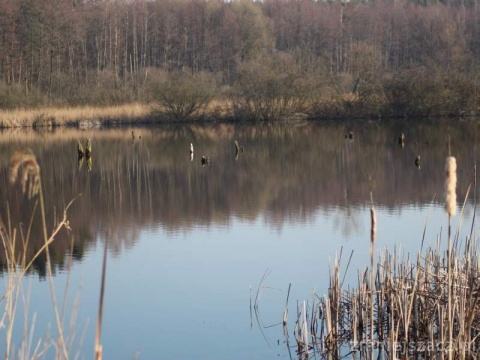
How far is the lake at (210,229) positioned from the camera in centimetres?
664

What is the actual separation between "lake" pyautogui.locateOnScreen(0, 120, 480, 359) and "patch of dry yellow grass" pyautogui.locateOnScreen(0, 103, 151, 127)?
849 cm

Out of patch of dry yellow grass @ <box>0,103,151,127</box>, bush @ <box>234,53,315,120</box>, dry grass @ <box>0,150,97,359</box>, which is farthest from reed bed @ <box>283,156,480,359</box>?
patch of dry yellow grass @ <box>0,103,151,127</box>

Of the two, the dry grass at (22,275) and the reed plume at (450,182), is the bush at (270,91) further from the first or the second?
the reed plume at (450,182)

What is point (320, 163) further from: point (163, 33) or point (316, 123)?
point (163, 33)

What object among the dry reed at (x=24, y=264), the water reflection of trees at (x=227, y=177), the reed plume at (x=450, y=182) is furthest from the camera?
the water reflection of trees at (x=227, y=177)

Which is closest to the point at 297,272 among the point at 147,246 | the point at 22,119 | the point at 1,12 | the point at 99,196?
the point at 147,246

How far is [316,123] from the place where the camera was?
1254 inches

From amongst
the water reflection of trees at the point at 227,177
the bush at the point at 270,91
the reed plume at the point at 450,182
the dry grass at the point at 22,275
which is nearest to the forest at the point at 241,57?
the bush at the point at 270,91

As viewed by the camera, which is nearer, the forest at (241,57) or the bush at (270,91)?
the bush at (270,91)

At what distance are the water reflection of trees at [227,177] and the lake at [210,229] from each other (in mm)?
46

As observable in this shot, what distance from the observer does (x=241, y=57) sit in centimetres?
5075

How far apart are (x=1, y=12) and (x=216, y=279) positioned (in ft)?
113

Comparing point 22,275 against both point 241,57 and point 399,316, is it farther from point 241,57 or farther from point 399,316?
point 241,57

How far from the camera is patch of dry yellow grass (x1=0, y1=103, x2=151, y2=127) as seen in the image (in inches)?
1278
